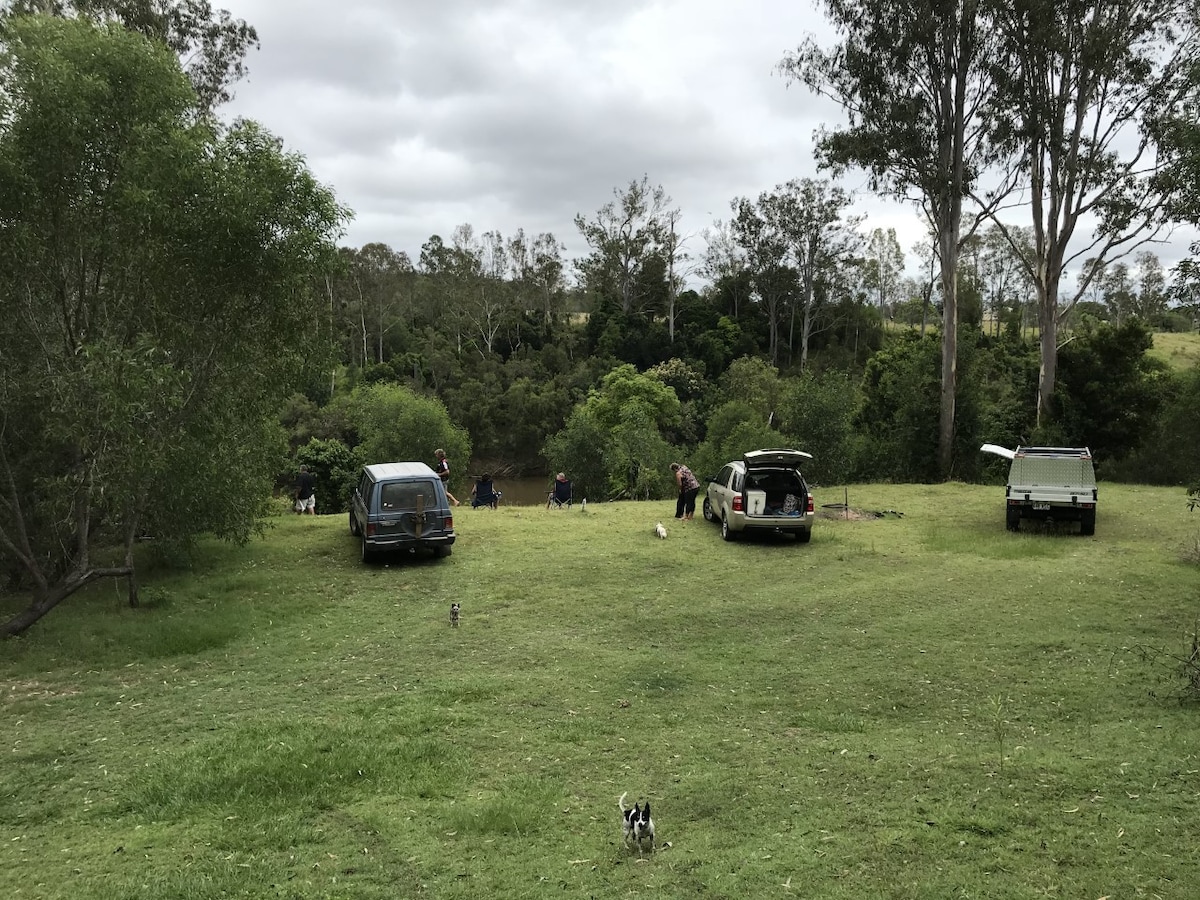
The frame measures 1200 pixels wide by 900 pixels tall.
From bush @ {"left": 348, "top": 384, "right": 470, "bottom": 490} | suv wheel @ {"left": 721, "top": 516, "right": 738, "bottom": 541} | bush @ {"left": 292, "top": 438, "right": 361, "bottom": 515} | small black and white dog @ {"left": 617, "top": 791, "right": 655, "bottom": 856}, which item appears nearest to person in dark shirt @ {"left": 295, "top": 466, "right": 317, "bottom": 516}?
suv wheel @ {"left": 721, "top": 516, "right": 738, "bottom": 541}

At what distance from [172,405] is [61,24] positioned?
16.6ft

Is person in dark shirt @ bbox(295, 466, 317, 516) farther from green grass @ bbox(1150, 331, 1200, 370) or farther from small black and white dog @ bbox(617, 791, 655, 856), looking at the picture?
green grass @ bbox(1150, 331, 1200, 370)

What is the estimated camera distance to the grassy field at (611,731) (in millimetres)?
4645

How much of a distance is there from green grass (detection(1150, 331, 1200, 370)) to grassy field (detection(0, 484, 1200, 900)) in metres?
50.8

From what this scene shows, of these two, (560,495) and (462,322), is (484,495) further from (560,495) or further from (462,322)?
(462,322)

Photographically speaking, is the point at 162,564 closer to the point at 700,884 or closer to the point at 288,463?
the point at 288,463

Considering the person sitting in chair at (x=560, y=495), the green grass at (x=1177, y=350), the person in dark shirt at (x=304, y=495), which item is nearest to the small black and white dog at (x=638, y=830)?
the person sitting in chair at (x=560, y=495)

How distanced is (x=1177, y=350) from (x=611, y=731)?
6860 centimetres

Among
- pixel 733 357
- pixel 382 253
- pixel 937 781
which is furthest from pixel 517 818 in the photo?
pixel 382 253

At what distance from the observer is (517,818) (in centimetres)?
529

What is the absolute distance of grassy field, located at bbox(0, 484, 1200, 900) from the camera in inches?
183

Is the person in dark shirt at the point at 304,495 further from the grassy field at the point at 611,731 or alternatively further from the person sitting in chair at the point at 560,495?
the grassy field at the point at 611,731

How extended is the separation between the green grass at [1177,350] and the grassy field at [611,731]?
50.8 meters

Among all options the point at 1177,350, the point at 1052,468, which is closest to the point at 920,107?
the point at 1052,468
